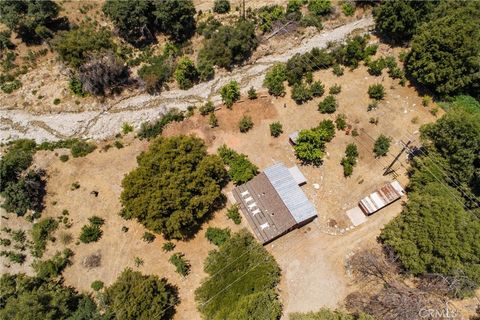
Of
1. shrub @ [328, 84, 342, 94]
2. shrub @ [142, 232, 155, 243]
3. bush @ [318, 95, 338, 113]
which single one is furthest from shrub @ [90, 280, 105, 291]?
shrub @ [328, 84, 342, 94]

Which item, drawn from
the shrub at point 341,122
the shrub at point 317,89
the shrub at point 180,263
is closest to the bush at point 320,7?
the shrub at point 317,89

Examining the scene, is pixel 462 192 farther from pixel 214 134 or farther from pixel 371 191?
pixel 214 134

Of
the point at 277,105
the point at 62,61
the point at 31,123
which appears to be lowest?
the point at 277,105

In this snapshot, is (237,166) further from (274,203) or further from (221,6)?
(221,6)

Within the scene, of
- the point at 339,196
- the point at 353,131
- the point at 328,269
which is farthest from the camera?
the point at 353,131

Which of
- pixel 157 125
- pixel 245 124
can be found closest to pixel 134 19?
pixel 157 125

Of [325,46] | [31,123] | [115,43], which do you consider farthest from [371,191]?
[31,123]

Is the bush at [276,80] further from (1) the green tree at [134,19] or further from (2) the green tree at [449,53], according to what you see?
Result: (1) the green tree at [134,19]
